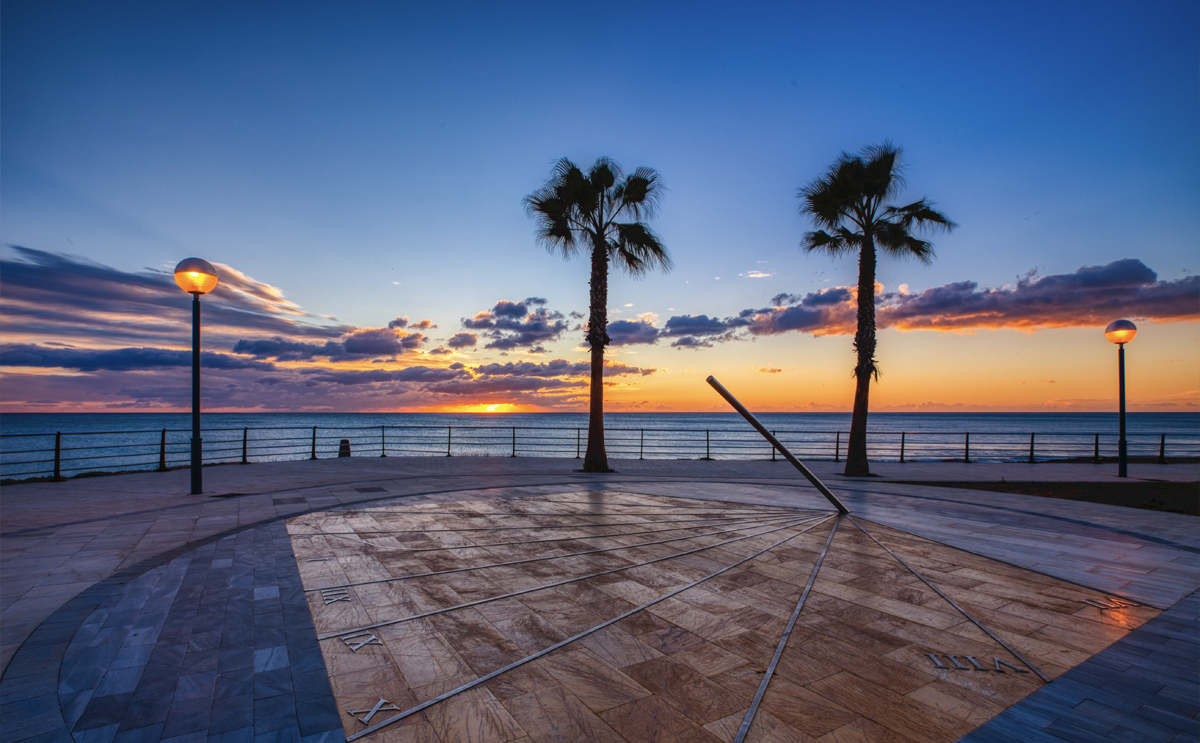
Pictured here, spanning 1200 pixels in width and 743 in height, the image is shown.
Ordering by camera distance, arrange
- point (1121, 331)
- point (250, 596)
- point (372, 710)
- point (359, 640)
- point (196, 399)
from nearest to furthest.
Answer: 1. point (372, 710)
2. point (359, 640)
3. point (250, 596)
4. point (196, 399)
5. point (1121, 331)

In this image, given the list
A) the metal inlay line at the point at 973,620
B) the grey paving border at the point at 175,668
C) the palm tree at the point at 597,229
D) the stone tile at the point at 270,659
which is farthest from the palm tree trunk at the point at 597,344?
the stone tile at the point at 270,659

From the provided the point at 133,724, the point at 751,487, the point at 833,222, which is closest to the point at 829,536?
the point at 751,487

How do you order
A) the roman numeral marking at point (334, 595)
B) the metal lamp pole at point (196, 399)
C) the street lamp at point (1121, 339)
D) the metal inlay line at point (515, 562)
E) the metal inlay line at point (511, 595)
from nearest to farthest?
the metal inlay line at point (511, 595), the roman numeral marking at point (334, 595), the metal inlay line at point (515, 562), the metal lamp pole at point (196, 399), the street lamp at point (1121, 339)

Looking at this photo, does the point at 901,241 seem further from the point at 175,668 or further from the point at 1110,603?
the point at 175,668

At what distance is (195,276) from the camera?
9.22 metres

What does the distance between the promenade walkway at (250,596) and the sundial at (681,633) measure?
211mm

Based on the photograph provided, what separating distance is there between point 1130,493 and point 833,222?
8.45 metres

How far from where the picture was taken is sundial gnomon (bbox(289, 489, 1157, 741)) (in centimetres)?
264

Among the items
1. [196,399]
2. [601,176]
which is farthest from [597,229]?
[196,399]

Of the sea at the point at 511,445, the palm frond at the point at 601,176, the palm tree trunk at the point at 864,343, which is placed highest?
the palm frond at the point at 601,176

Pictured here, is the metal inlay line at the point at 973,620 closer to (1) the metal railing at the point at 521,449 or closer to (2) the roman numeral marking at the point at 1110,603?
(2) the roman numeral marking at the point at 1110,603

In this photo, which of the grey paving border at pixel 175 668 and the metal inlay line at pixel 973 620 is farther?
the metal inlay line at pixel 973 620

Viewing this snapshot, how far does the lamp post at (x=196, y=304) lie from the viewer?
→ 29.6ft

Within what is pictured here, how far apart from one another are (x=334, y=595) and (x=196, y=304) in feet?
25.1
